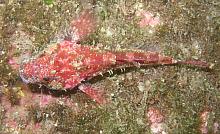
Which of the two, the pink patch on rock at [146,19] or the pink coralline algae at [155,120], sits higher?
the pink patch on rock at [146,19]

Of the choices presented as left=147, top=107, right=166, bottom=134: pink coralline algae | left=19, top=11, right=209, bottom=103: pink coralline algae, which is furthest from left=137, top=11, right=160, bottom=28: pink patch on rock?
left=147, top=107, right=166, bottom=134: pink coralline algae

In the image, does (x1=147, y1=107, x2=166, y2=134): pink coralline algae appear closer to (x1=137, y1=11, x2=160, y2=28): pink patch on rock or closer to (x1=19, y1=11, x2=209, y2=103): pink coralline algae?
(x1=19, y1=11, x2=209, y2=103): pink coralline algae

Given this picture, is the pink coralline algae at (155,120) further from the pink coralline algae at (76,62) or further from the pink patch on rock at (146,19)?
the pink patch on rock at (146,19)

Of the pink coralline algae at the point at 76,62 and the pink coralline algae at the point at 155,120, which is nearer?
the pink coralline algae at the point at 76,62

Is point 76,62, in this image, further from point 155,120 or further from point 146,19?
point 155,120

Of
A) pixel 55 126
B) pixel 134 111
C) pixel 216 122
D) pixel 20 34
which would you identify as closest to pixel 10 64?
pixel 20 34

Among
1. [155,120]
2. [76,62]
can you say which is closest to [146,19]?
[76,62]

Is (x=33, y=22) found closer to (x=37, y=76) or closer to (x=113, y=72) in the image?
(x=37, y=76)

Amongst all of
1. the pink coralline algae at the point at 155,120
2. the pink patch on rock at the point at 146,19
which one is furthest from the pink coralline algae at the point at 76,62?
the pink coralline algae at the point at 155,120
